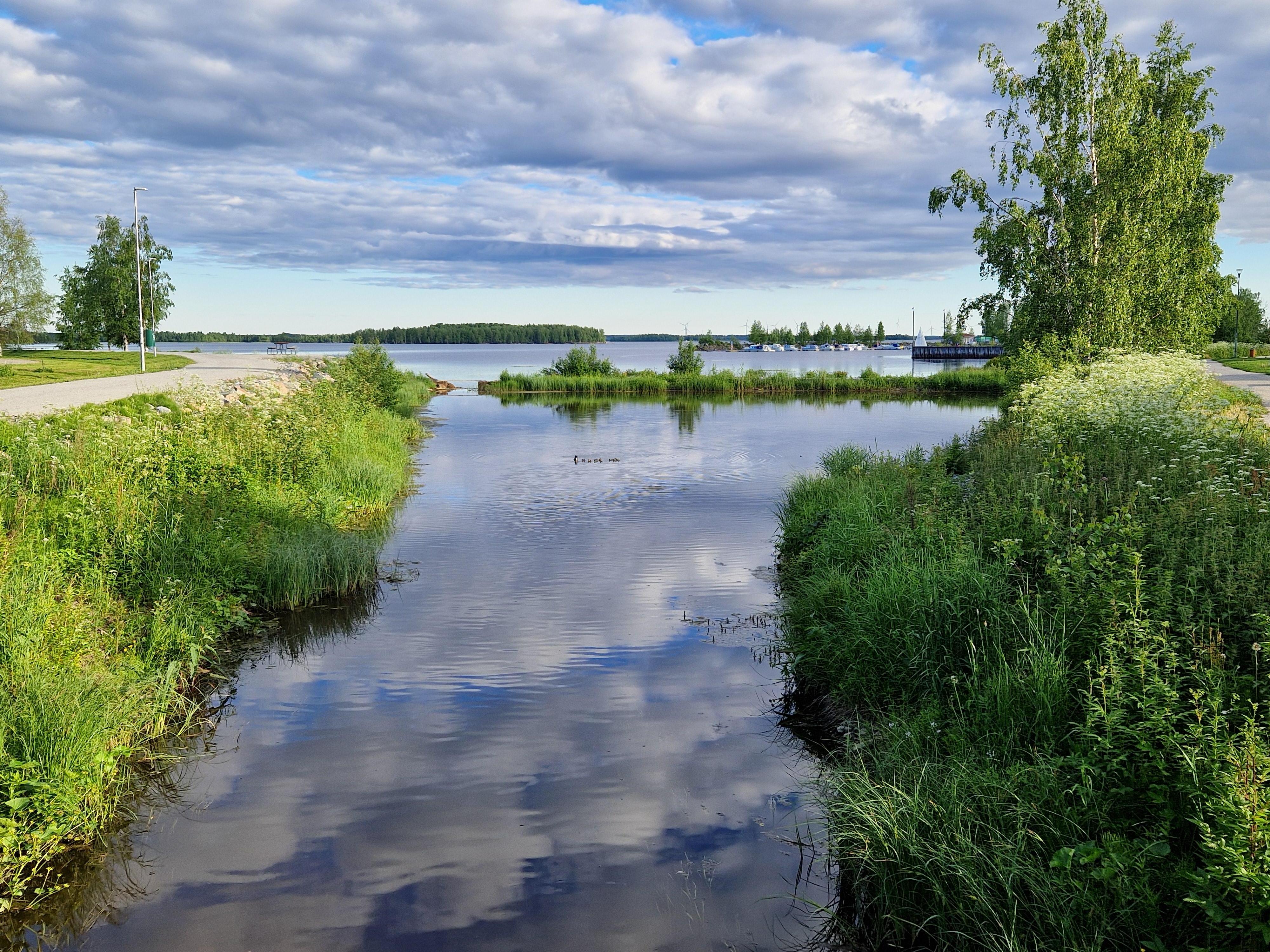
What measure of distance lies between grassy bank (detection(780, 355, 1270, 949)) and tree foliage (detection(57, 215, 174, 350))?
5533cm

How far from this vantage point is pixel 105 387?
80.6 ft

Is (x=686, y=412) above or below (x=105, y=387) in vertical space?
below

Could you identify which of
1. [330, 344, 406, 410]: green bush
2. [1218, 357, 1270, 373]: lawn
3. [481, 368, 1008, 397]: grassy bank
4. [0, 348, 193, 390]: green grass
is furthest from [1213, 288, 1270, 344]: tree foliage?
[0, 348, 193, 390]: green grass

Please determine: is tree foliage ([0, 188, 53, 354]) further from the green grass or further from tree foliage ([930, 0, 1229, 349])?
tree foliage ([930, 0, 1229, 349])

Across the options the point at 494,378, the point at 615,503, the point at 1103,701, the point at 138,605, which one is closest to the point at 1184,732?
the point at 1103,701

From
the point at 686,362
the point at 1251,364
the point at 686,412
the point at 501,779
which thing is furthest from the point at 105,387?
the point at 1251,364

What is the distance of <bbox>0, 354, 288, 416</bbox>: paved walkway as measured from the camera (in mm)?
18719

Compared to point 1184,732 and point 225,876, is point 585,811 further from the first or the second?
point 1184,732

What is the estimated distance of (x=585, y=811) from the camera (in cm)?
661

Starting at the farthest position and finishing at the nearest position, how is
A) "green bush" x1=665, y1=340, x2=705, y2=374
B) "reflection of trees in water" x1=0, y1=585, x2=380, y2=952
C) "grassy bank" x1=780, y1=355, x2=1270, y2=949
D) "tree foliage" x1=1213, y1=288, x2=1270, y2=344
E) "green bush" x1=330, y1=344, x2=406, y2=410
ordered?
"tree foliage" x1=1213, y1=288, x2=1270, y2=344 < "green bush" x1=665, y1=340, x2=705, y2=374 < "green bush" x1=330, y1=344, x2=406, y2=410 < "reflection of trees in water" x1=0, y1=585, x2=380, y2=952 < "grassy bank" x1=780, y1=355, x2=1270, y2=949

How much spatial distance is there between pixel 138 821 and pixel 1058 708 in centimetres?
662

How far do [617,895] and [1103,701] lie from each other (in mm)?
3259

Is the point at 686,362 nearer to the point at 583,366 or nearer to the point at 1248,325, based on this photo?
the point at 583,366

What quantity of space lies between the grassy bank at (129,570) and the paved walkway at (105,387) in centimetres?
248
